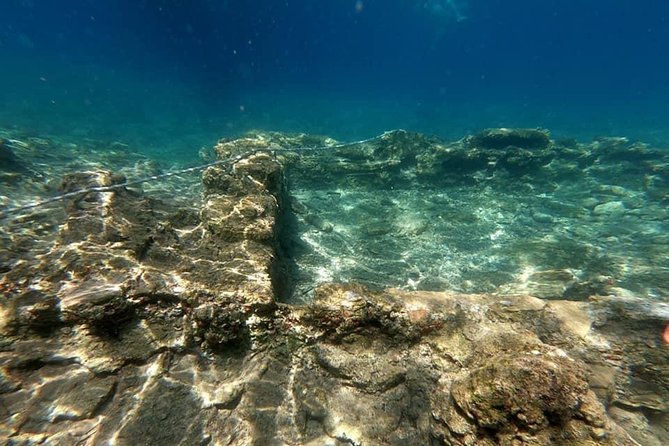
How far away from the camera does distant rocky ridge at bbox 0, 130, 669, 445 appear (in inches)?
114

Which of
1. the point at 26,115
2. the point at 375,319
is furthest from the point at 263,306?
the point at 26,115

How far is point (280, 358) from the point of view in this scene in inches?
152

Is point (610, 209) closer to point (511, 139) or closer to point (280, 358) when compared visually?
point (511, 139)

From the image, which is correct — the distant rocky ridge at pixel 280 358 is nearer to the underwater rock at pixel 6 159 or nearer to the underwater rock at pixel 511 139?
the underwater rock at pixel 6 159

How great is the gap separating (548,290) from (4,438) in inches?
352

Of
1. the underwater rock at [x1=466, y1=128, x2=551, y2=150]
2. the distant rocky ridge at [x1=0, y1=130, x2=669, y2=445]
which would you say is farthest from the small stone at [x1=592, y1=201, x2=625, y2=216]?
the distant rocky ridge at [x1=0, y1=130, x2=669, y2=445]

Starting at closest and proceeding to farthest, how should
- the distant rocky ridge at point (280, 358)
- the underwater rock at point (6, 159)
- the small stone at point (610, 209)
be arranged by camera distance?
the distant rocky ridge at point (280, 358), the underwater rock at point (6, 159), the small stone at point (610, 209)

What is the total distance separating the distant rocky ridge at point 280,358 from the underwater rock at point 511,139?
11.9 metres

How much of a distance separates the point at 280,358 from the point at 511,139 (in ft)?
49.5

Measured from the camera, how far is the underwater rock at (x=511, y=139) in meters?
14.8

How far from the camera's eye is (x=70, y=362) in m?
3.37

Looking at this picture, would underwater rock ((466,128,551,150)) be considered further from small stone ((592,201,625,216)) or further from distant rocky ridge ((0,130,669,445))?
distant rocky ridge ((0,130,669,445))

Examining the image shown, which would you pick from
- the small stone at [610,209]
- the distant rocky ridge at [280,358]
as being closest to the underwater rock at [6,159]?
the distant rocky ridge at [280,358]

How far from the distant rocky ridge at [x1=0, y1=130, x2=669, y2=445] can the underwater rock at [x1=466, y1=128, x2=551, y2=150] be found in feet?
39.1
